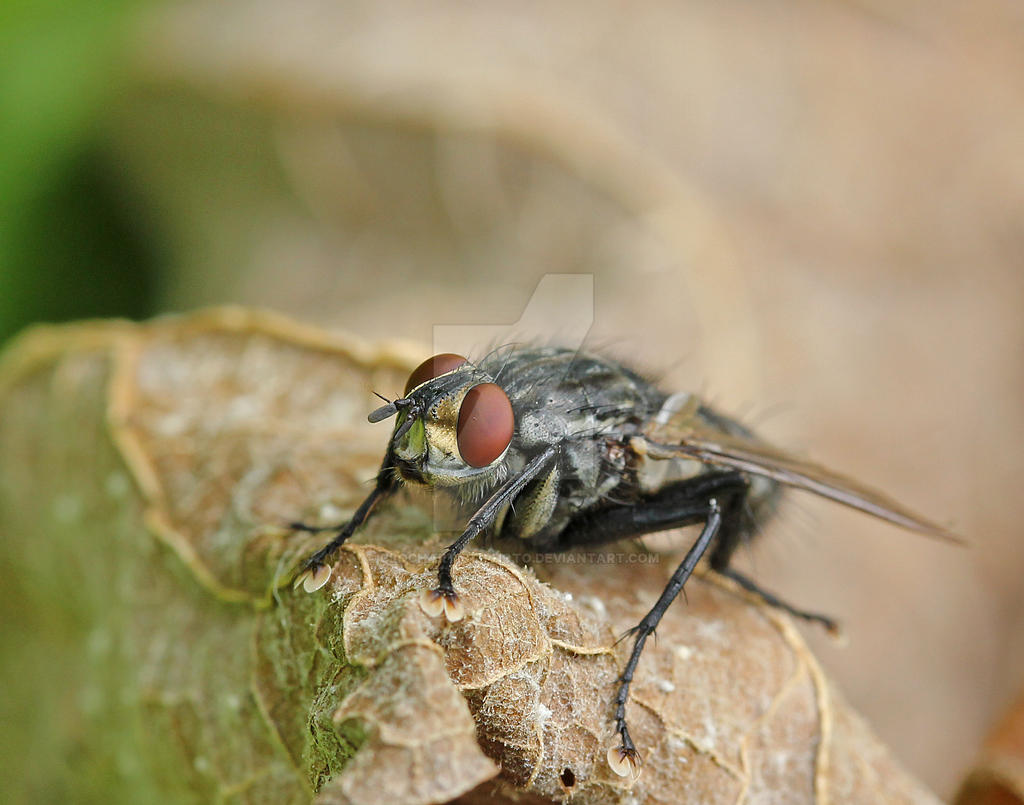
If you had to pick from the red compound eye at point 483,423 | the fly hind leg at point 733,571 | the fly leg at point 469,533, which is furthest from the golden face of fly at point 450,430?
the fly hind leg at point 733,571

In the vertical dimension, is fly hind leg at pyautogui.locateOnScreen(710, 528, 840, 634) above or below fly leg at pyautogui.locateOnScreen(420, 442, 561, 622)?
below

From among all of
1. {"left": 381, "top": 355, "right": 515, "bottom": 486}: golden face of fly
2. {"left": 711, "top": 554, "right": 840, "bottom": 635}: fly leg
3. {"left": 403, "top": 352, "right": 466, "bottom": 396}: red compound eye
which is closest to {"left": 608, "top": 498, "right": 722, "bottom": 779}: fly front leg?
{"left": 711, "top": 554, "right": 840, "bottom": 635}: fly leg

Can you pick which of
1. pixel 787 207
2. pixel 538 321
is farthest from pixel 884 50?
pixel 538 321

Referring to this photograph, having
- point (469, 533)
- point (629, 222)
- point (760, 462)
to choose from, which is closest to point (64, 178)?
point (629, 222)

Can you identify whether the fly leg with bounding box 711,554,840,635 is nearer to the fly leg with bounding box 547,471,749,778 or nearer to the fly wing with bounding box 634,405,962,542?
the fly leg with bounding box 547,471,749,778

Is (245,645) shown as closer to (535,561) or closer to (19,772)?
(535,561)

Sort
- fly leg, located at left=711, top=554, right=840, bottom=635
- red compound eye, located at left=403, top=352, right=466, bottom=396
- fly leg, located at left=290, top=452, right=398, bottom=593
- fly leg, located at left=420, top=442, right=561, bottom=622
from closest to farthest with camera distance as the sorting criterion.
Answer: fly leg, located at left=420, top=442, right=561, bottom=622
fly leg, located at left=290, top=452, right=398, bottom=593
red compound eye, located at left=403, top=352, right=466, bottom=396
fly leg, located at left=711, top=554, right=840, bottom=635

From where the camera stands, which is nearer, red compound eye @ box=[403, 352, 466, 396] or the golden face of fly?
the golden face of fly

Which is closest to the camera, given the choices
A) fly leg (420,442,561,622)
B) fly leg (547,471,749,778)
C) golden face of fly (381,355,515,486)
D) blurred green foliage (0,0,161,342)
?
fly leg (420,442,561,622)
